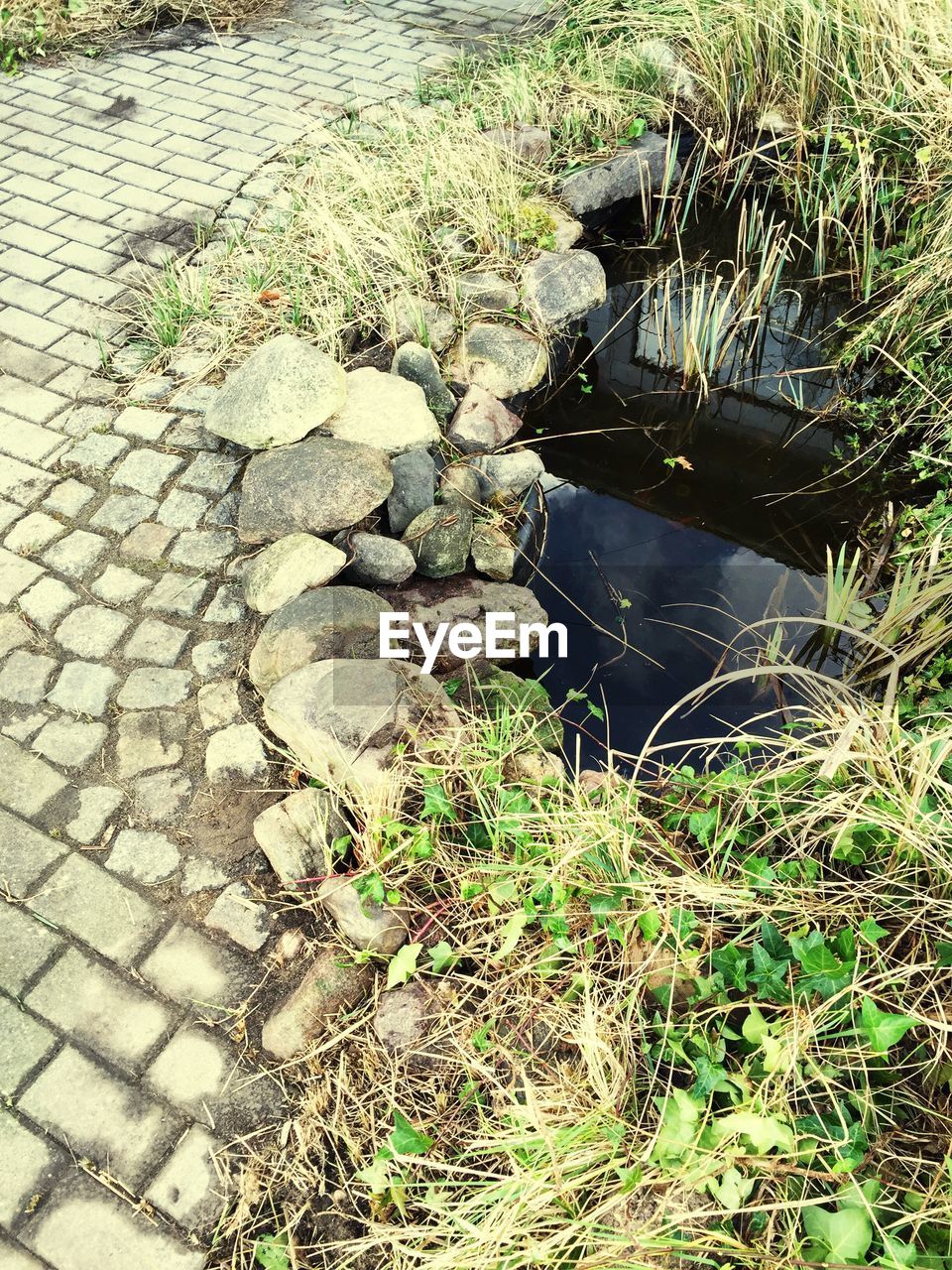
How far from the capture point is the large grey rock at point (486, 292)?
381 centimetres

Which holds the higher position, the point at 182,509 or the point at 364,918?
the point at 182,509

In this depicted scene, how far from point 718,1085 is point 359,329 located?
9.55ft

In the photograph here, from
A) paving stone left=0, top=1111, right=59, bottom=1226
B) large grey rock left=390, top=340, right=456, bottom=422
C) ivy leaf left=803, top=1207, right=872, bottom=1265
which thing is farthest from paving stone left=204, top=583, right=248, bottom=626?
ivy leaf left=803, top=1207, right=872, bottom=1265

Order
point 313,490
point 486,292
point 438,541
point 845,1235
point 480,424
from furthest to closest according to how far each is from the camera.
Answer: point 486,292 < point 480,424 < point 438,541 < point 313,490 < point 845,1235

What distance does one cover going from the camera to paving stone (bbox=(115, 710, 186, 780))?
247cm

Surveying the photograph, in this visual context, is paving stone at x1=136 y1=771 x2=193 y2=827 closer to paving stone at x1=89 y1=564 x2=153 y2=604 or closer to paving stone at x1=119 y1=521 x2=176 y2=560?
paving stone at x1=89 y1=564 x2=153 y2=604

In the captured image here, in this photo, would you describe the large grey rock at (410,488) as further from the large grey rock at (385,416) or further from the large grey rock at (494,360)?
the large grey rock at (494,360)

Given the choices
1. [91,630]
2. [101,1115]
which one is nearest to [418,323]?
[91,630]

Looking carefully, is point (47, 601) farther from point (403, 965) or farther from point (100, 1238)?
point (100, 1238)

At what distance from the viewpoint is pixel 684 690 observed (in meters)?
2.96

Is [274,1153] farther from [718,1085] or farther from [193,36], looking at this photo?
[193,36]

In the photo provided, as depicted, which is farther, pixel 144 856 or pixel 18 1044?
pixel 144 856

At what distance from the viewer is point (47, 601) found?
2.84m

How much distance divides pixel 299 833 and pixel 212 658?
2.29 ft
